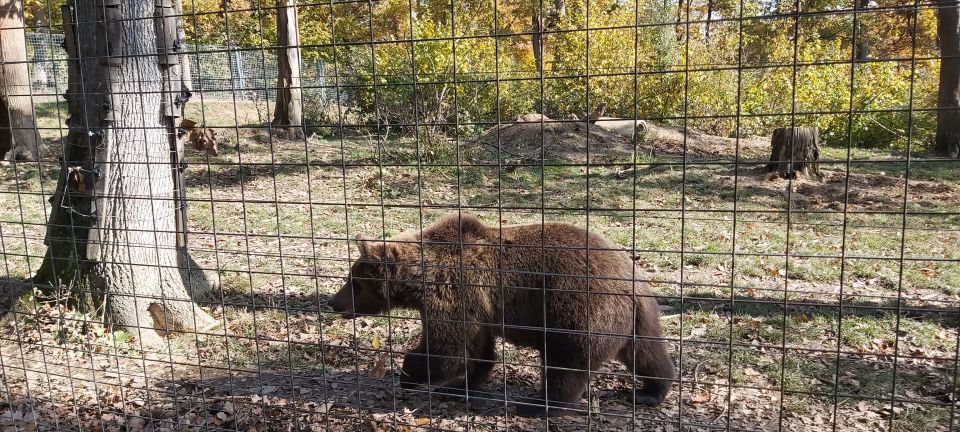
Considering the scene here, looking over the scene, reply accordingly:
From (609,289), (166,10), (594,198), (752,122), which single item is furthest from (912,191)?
(166,10)

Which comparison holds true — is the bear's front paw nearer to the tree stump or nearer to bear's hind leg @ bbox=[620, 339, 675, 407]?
bear's hind leg @ bbox=[620, 339, 675, 407]

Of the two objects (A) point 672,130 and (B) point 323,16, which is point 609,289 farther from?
(B) point 323,16

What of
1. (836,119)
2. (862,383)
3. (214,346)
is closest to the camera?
(862,383)

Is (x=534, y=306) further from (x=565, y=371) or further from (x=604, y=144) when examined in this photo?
(x=604, y=144)

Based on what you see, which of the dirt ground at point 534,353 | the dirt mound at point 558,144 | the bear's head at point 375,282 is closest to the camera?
the dirt ground at point 534,353

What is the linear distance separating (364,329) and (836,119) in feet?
49.3

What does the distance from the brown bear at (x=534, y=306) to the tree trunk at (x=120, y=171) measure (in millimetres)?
2031

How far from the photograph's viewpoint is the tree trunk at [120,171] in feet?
17.7

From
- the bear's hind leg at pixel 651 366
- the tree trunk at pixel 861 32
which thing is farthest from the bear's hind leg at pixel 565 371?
the tree trunk at pixel 861 32

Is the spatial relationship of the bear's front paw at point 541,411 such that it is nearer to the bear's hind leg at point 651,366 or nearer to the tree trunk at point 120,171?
the bear's hind leg at point 651,366

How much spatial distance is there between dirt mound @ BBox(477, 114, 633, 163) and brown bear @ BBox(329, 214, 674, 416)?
348 inches

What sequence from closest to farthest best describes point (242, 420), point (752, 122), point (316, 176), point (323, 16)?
point (242, 420), point (316, 176), point (752, 122), point (323, 16)

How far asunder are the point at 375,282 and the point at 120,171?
2.42m

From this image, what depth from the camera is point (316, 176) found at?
42.6 ft
